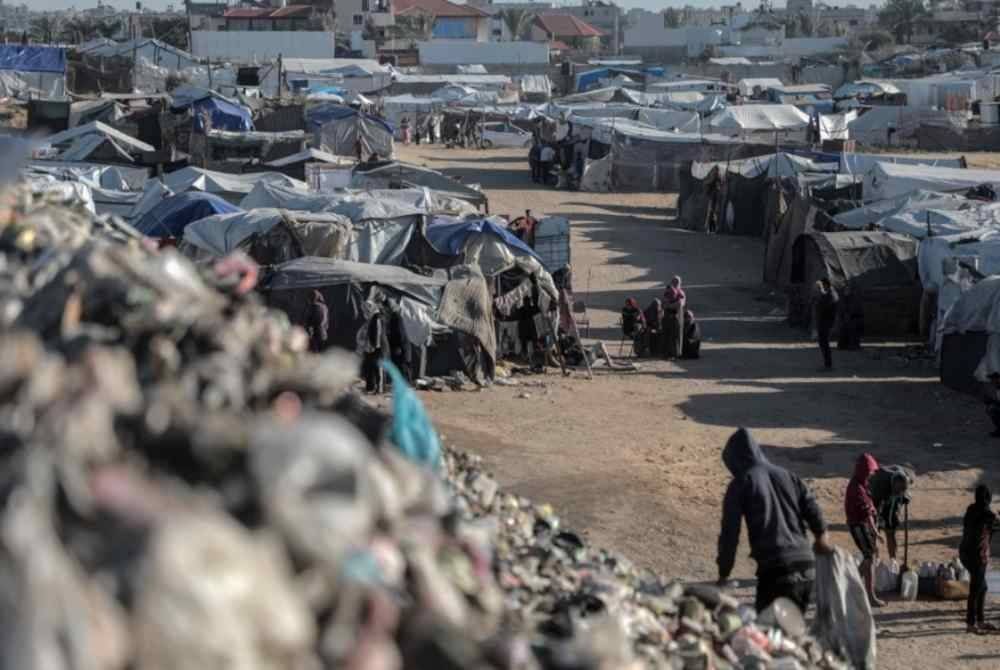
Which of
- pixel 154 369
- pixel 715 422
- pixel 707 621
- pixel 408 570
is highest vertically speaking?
pixel 154 369

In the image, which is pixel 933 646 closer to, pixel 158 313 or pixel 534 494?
pixel 534 494

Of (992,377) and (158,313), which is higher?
(158,313)

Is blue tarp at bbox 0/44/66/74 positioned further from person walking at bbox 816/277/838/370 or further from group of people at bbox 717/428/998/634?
group of people at bbox 717/428/998/634

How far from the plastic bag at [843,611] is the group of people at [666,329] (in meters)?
10.7

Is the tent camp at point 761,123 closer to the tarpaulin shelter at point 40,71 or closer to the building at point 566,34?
the tarpaulin shelter at point 40,71

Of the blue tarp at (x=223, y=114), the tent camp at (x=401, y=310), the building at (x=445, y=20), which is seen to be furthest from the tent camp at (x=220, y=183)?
the building at (x=445, y=20)

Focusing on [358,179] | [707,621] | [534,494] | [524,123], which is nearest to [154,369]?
[707,621]

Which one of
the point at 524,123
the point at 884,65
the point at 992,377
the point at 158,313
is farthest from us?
the point at 884,65

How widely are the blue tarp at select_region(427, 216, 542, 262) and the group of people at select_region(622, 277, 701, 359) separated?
1.63 metres

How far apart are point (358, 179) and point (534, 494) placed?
46.0 feet

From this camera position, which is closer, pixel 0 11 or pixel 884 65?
pixel 884 65

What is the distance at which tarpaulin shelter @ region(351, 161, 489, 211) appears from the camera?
25.2 meters

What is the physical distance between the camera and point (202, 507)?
10.8 ft

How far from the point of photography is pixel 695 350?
19281 millimetres
